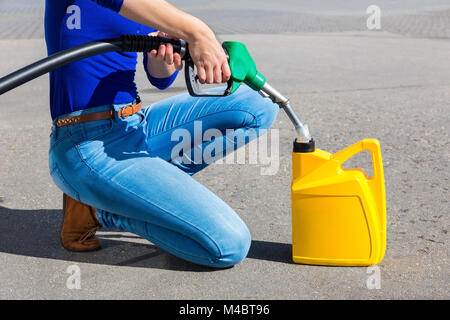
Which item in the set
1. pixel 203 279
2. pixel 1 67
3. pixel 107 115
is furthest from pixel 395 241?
pixel 1 67

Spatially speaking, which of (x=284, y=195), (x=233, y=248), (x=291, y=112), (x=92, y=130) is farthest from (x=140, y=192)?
(x=284, y=195)

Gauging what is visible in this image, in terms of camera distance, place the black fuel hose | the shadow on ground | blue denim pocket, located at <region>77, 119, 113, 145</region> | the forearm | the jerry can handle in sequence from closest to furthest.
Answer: the black fuel hose → the forearm → the jerry can handle → blue denim pocket, located at <region>77, 119, 113, 145</region> → the shadow on ground

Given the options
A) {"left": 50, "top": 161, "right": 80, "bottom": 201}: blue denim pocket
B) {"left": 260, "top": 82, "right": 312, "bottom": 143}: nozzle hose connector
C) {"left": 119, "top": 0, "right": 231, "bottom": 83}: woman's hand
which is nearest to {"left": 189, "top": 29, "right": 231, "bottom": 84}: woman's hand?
{"left": 119, "top": 0, "right": 231, "bottom": 83}: woman's hand

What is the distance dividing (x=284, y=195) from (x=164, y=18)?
161 centimetres

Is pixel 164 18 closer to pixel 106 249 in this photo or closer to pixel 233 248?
pixel 233 248

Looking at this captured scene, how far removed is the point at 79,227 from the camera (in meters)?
2.95

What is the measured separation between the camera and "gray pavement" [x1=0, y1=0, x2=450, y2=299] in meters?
2.65

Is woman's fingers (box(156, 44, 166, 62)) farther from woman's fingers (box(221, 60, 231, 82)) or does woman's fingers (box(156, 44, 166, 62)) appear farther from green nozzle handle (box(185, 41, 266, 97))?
woman's fingers (box(221, 60, 231, 82))

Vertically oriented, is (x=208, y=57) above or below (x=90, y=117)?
above

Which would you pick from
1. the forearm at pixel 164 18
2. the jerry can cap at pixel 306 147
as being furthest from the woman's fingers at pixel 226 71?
the jerry can cap at pixel 306 147

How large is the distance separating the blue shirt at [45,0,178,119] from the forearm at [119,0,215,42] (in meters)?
0.29
